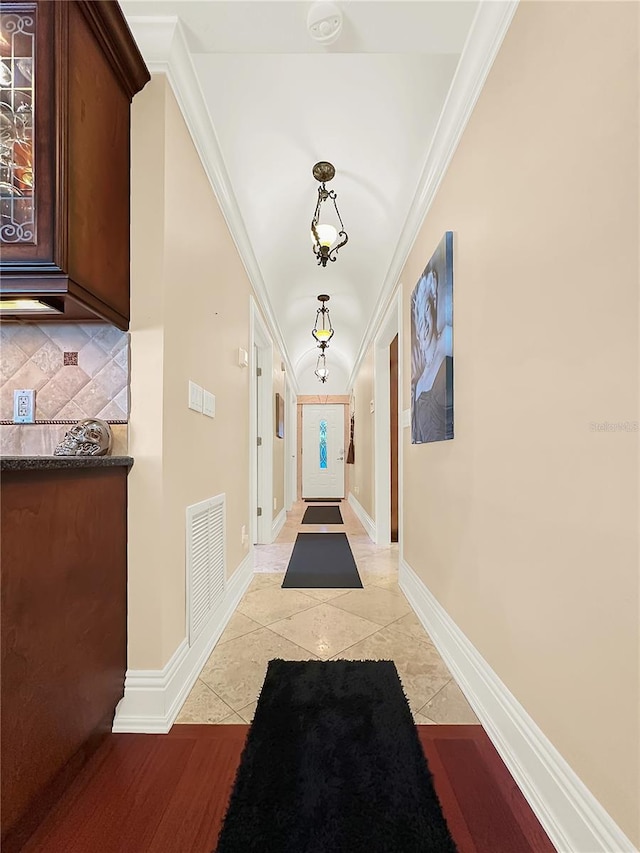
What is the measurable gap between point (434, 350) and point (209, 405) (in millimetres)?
1164

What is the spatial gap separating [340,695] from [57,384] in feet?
5.17

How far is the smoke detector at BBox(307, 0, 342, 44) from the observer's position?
4.55 feet

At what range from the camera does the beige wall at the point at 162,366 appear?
1445 mm

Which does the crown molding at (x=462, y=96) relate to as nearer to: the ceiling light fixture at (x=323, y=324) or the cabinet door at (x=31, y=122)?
the cabinet door at (x=31, y=122)

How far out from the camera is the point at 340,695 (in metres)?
1.58

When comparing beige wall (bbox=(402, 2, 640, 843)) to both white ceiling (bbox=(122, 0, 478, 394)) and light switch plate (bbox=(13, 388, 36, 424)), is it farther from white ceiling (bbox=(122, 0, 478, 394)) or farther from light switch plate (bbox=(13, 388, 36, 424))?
light switch plate (bbox=(13, 388, 36, 424))

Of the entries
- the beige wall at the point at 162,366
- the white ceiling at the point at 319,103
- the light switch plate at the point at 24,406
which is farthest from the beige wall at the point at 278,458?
the light switch plate at the point at 24,406

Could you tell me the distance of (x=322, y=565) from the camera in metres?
3.49

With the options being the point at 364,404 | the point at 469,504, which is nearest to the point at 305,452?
the point at 364,404

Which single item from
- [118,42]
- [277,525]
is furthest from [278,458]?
[118,42]

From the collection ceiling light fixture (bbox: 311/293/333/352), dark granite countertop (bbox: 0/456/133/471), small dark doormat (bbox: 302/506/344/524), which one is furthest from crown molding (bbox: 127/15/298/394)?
small dark doormat (bbox: 302/506/344/524)

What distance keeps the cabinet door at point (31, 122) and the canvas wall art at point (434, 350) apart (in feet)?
4.96

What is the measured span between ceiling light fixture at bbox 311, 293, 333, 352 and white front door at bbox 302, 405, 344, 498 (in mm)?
3064

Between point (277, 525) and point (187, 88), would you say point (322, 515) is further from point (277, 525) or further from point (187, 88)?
point (187, 88)
